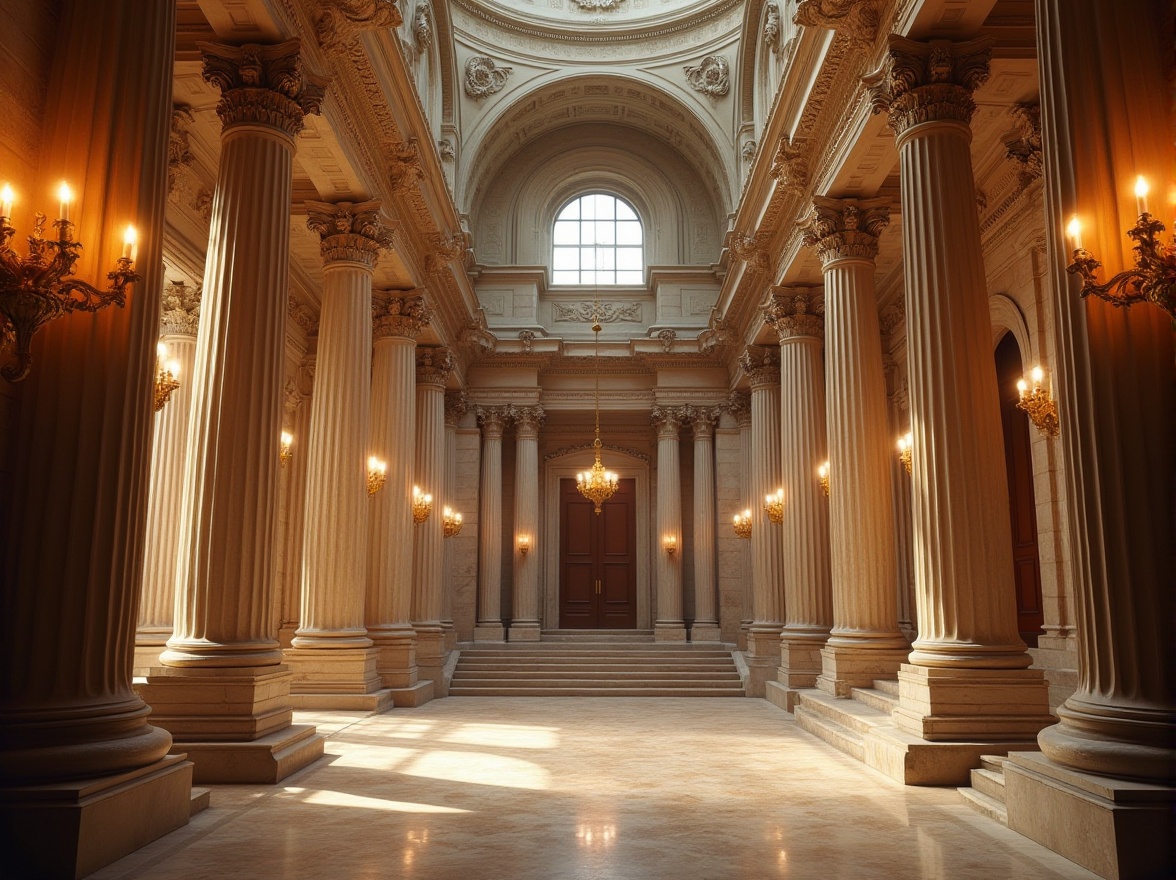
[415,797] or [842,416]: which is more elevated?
[842,416]

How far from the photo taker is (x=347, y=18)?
973cm

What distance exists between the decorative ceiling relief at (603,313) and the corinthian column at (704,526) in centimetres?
326

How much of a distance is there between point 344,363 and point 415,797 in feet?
21.4

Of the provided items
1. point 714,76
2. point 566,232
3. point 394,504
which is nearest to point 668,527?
point 566,232

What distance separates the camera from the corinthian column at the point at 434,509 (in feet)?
58.3

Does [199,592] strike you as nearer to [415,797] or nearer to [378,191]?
[415,797]

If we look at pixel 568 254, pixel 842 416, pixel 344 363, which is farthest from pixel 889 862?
pixel 568 254

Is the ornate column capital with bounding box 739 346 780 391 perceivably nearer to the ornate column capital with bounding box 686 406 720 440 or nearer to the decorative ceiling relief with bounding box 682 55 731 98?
the ornate column capital with bounding box 686 406 720 440

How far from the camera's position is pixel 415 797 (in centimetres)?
756

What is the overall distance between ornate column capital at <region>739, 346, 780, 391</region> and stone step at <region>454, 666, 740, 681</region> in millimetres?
5912

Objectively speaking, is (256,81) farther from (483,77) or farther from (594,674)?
(483,77)

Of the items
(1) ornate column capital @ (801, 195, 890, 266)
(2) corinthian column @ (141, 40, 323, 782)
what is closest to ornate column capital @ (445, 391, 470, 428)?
(1) ornate column capital @ (801, 195, 890, 266)

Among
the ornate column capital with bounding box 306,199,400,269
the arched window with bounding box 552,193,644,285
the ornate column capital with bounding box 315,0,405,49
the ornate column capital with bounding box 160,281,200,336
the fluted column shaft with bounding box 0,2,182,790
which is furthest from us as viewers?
the arched window with bounding box 552,193,644,285

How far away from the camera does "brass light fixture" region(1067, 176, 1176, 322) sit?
4.68 m
